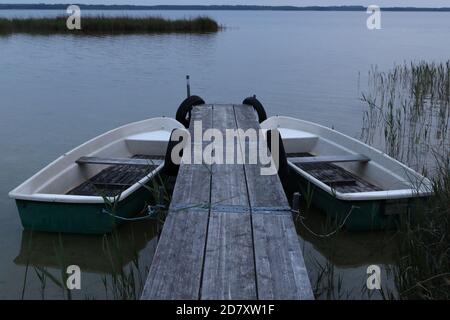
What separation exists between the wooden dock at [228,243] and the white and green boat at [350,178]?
54 cm

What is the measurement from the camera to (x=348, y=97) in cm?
1258

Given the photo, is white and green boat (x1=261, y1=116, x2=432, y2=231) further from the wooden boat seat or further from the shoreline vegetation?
the shoreline vegetation

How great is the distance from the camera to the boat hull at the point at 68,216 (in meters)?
4.29

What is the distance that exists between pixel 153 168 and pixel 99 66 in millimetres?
12807

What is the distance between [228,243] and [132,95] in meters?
10.1

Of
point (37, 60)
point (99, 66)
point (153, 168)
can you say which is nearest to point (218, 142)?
point (153, 168)

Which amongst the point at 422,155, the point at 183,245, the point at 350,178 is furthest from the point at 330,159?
the point at 183,245

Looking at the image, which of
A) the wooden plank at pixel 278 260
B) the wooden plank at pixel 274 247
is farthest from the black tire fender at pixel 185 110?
the wooden plank at pixel 278 260

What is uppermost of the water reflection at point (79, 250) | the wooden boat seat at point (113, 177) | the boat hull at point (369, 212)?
the wooden boat seat at point (113, 177)

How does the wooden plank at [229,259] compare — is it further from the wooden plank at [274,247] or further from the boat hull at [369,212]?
the boat hull at [369,212]

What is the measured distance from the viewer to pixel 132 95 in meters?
12.5

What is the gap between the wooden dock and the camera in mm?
2484

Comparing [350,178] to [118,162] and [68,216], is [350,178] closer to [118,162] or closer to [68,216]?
[118,162]

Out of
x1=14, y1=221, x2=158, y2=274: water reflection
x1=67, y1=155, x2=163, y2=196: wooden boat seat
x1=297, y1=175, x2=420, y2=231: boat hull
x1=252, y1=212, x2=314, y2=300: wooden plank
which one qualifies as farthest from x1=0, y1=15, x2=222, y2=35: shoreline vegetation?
x1=252, y1=212, x2=314, y2=300: wooden plank
